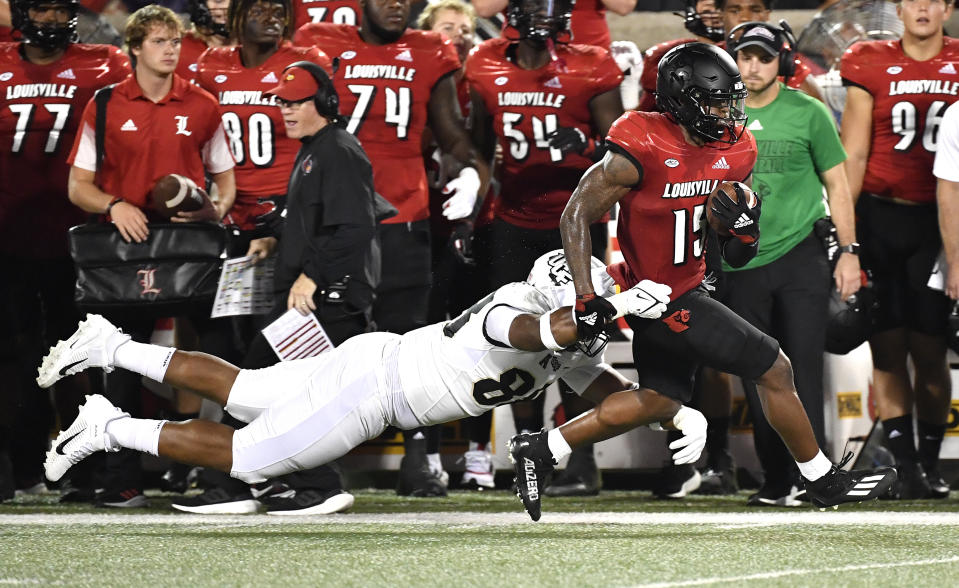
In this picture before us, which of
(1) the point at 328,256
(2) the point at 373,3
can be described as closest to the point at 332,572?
(1) the point at 328,256

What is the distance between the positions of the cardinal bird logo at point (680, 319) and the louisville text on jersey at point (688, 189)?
0.35 metres

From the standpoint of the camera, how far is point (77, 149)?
5648 millimetres

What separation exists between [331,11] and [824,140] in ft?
7.61

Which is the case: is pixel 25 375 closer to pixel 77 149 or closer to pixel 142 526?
pixel 77 149

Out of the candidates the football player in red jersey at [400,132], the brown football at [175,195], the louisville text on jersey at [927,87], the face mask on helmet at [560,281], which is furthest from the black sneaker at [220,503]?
the louisville text on jersey at [927,87]

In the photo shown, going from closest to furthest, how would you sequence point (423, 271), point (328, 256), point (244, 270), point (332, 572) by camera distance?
point (332, 572) < point (328, 256) < point (244, 270) < point (423, 271)

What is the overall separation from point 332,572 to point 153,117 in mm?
2580

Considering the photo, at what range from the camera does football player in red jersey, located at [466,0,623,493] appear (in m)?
5.96

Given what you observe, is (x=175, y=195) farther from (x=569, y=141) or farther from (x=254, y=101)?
(x=569, y=141)

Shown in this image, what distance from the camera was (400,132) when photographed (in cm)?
602

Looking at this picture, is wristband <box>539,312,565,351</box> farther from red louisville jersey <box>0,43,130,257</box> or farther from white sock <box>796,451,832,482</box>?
red louisville jersey <box>0,43,130,257</box>

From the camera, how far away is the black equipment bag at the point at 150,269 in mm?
5410

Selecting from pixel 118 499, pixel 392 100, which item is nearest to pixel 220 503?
pixel 118 499

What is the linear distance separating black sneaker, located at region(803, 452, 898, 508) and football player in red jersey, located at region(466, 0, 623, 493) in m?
1.51
